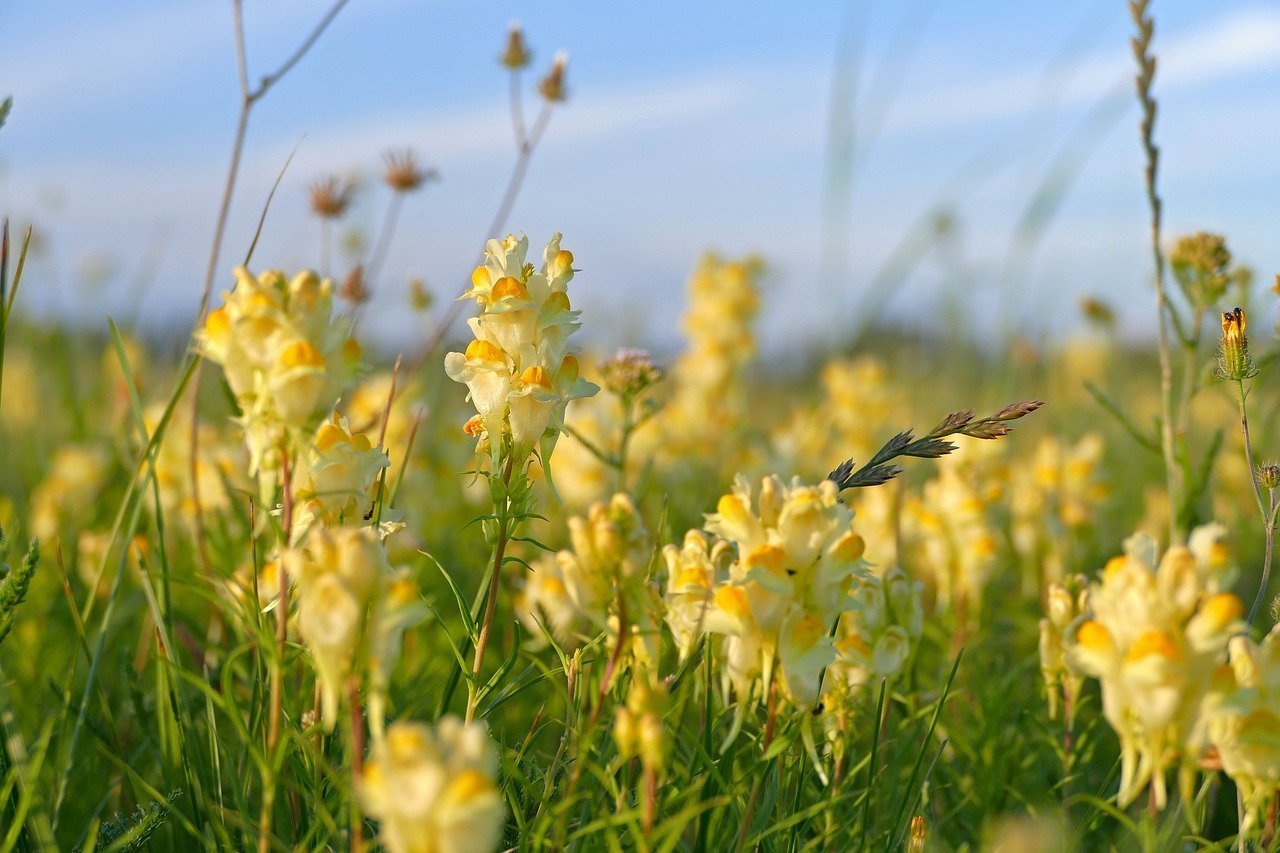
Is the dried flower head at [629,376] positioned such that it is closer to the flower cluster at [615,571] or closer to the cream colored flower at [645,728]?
the flower cluster at [615,571]

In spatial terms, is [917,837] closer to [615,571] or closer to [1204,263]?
[615,571]

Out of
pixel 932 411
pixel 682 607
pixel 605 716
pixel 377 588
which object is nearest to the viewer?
pixel 377 588

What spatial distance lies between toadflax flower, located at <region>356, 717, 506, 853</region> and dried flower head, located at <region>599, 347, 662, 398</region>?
5.64 feet

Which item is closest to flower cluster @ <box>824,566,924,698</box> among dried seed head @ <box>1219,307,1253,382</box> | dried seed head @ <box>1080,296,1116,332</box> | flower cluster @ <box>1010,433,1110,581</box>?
dried seed head @ <box>1219,307,1253,382</box>

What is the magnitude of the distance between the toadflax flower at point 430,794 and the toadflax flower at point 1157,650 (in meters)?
0.67

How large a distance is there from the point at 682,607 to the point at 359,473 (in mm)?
478

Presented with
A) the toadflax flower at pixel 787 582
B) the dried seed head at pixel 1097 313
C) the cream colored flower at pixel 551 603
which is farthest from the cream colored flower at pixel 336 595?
the dried seed head at pixel 1097 313

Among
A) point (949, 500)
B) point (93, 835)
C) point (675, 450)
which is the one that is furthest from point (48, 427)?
point (93, 835)

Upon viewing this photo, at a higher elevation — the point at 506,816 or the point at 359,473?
the point at 359,473

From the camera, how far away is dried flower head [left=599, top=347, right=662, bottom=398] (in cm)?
266

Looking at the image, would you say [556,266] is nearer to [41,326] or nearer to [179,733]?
[179,733]

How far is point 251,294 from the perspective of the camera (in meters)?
1.33

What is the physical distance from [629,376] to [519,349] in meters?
0.98

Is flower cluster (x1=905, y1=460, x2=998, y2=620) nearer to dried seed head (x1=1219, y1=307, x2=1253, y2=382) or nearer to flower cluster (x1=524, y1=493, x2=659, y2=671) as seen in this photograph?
dried seed head (x1=1219, y1=307, x2=1253, y2=382)
